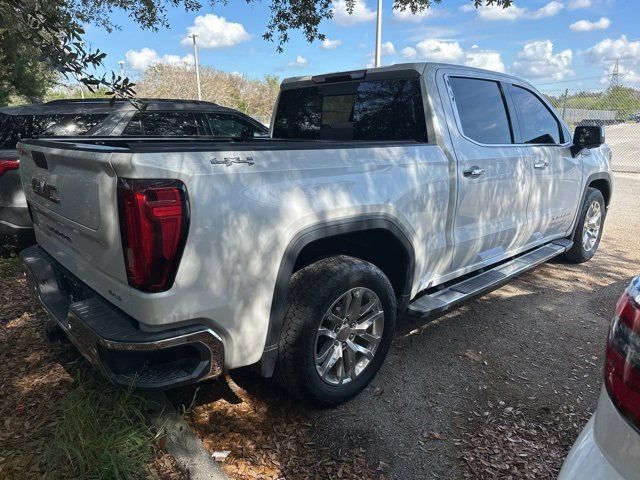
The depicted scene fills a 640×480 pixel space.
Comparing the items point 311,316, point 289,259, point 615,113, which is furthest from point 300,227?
point 615,113

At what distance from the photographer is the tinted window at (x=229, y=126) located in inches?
266

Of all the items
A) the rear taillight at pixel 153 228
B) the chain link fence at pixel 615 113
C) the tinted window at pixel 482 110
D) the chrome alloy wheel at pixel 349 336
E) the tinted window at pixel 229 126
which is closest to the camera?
the rear taillight at pixel 153 228

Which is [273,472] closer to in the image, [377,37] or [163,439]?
[163,439]

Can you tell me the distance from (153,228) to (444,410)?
1.95 m

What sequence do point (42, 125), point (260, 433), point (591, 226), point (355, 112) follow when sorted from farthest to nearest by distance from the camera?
1. point (591, 226)
2. point (42, 125)
3. point (355, 112)
4. point (260, 433)

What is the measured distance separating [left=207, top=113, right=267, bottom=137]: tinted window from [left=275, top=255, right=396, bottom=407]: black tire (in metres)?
4.59

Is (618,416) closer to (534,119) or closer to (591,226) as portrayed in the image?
(534,119)

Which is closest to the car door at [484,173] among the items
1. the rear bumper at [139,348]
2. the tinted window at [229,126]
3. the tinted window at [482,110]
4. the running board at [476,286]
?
the tinted window at [482,110]

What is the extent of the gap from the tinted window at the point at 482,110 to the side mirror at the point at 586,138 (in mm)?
1140

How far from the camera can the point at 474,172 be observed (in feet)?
10.8

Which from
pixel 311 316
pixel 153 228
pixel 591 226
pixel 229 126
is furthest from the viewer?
pixel 229 126

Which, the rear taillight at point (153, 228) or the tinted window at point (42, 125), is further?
the tinted window at point (42, 125)

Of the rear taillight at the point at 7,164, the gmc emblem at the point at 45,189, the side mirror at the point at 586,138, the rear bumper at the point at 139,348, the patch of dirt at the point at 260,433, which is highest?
the side mirror at the point at 586,138

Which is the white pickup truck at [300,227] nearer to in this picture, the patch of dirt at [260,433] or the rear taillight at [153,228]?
the rear taillight at [153,228]
